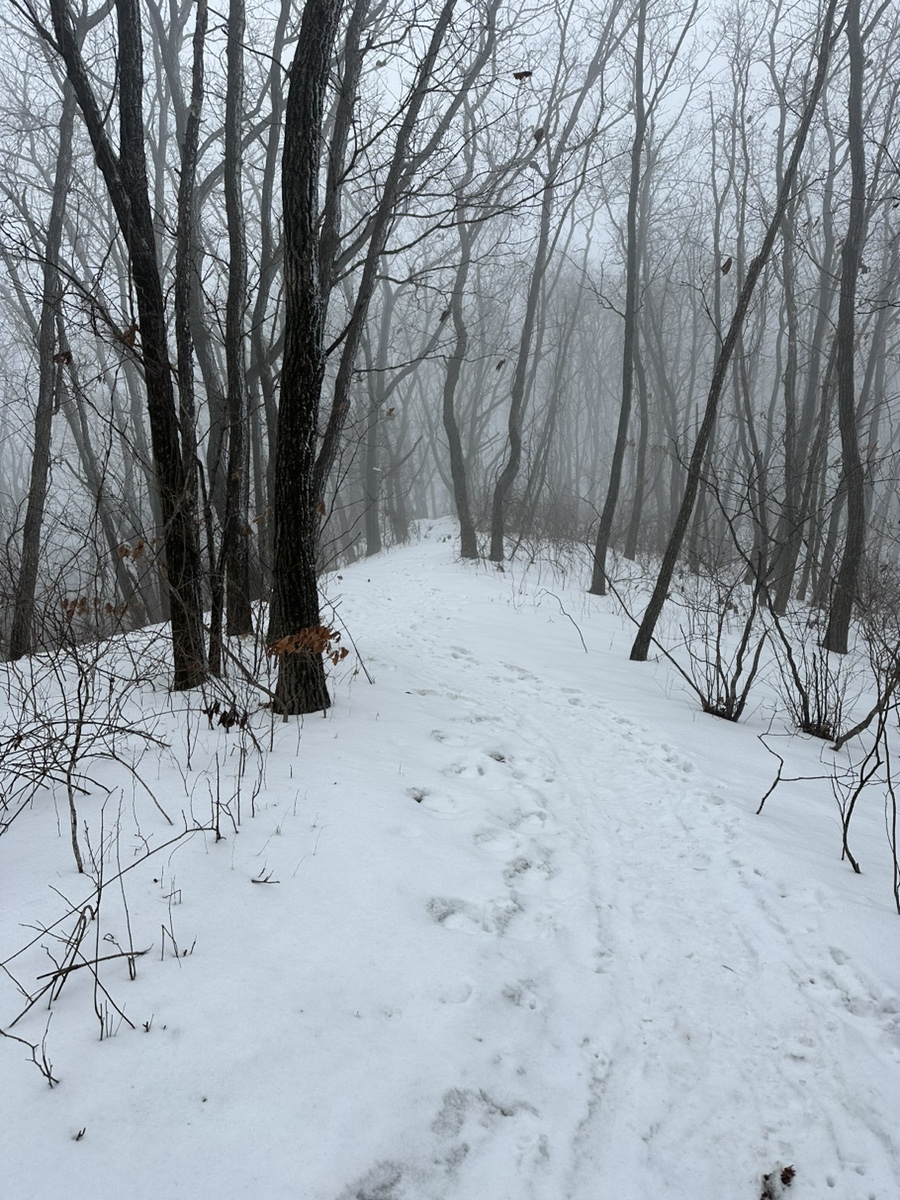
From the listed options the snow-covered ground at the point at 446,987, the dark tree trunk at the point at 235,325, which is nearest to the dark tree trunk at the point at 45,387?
the dark tree trunk at the point at 235,325

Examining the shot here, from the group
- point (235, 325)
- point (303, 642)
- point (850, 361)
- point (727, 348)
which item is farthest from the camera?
point (850, 361)

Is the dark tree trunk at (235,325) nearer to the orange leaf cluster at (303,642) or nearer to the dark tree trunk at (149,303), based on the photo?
the dark tree trunk at (149,303)

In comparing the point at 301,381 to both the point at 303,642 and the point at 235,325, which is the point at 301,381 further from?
the point at 235,325

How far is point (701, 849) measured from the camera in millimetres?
2969

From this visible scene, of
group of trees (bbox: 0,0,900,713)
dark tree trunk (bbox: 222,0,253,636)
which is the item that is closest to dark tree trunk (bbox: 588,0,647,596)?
group of trees (bbox: 0,0,900,713)

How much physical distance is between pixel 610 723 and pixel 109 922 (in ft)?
11.4

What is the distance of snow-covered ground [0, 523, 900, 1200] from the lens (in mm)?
1461

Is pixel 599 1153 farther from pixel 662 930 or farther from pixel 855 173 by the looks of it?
pixel 855 173

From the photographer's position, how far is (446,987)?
6.41 ft

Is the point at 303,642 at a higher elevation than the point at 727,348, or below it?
below

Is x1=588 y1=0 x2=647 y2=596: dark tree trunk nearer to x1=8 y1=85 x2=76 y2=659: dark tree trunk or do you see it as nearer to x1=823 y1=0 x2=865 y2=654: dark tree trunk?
x1=823 y1=0 x2=865 y2=654: dark tree trunk

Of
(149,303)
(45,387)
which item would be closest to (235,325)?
(149,303)

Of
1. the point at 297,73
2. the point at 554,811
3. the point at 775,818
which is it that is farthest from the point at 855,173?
the point at 554,811

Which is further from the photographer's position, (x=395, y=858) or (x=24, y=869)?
(x=395, y=858)
